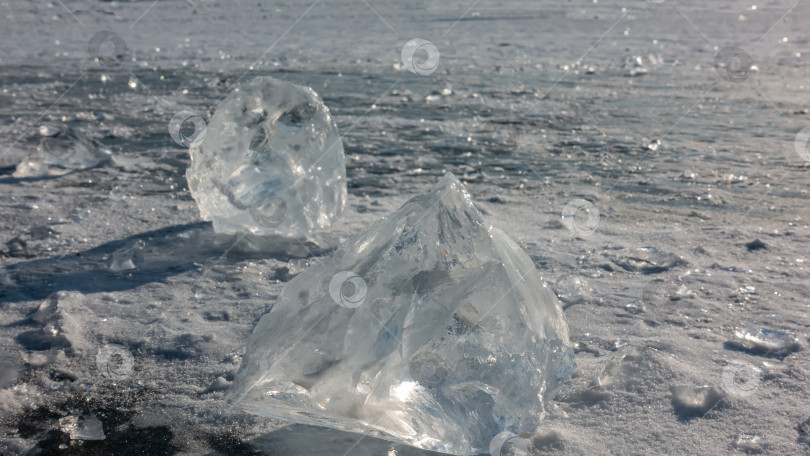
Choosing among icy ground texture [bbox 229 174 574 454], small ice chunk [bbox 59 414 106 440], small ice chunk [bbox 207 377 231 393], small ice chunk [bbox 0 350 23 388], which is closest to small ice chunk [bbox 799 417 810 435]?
icy ground texture [bbox 229 174 574 454]

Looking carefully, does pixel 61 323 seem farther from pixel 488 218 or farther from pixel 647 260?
pixel 647 260

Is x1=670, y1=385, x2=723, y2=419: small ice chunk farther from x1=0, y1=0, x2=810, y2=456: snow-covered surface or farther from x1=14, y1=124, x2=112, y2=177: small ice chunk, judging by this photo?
x1=14, y1=124, x2=112, y2=177: small ice chunk

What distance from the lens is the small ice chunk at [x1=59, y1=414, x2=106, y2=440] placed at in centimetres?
168

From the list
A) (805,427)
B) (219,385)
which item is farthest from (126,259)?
(805,427)

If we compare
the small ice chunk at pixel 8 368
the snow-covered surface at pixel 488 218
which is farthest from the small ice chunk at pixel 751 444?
the small ice chunk at pixel 8 368

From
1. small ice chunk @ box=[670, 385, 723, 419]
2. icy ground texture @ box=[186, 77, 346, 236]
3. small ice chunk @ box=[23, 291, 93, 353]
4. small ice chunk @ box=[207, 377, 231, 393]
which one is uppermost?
icy ground texture @ box=[186, 77, 346, 236]

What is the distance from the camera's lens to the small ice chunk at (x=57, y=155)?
157 inches

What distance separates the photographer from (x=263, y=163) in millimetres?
3025

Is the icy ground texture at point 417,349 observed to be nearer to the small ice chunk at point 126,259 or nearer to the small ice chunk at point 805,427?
the small ice chunk at point 805,427

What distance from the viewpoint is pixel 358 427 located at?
159 centimetres

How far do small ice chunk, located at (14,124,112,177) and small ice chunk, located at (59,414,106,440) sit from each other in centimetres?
265

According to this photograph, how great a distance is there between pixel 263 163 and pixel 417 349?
172 centimetres

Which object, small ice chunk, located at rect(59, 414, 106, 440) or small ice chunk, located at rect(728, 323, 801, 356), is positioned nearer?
small ice chunk, located at rect(59, 414, 106, 440)

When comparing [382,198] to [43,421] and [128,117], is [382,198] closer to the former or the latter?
[43,421]
